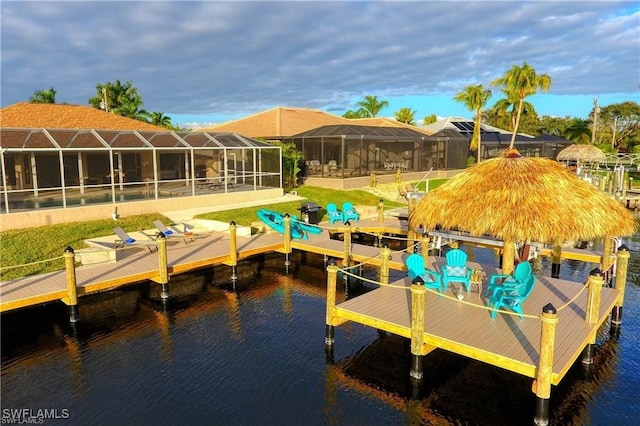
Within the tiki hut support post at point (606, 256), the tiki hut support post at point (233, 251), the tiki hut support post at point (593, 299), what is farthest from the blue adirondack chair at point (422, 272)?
the tiki hut support post at point (606, 256)

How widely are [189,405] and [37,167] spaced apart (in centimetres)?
1757

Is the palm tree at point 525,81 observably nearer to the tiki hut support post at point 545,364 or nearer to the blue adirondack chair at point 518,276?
the blue adirondack chair at point 518,276

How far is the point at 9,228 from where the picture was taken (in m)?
15.0

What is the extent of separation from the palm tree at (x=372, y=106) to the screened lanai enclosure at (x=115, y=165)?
41.3 m

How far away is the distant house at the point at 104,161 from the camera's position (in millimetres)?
16578

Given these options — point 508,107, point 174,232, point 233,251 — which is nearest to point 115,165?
point 174,232

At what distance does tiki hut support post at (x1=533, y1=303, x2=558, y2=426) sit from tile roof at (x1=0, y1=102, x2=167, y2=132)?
781 inches

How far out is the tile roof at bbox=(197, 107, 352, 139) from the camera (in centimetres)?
3425

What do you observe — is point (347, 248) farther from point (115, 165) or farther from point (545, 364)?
point (115, 165)

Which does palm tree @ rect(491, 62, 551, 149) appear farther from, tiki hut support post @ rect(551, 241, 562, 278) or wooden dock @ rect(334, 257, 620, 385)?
wooden dock @ rect(334, 257, 620, 385)

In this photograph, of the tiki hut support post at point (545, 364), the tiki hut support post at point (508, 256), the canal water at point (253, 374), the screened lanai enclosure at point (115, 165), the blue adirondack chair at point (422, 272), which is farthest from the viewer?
the screened lanai enclosure at point (115, 165)

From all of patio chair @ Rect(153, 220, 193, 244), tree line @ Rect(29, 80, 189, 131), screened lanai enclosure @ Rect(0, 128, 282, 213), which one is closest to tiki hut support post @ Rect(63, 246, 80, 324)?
patio chair @ Rect(153, 220, 193, 244)

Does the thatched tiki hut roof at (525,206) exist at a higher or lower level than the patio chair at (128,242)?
higher

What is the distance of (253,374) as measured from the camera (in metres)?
8.30
